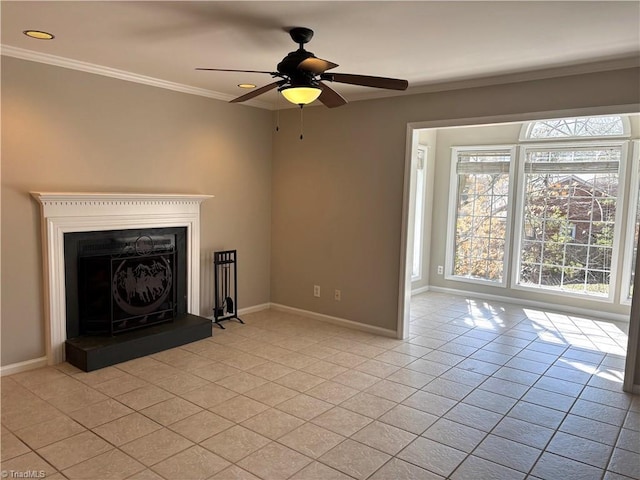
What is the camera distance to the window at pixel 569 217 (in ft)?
18.3

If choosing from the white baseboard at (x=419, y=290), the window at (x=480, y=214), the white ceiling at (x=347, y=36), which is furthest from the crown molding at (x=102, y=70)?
the white baseboard at (x=419, y=290)

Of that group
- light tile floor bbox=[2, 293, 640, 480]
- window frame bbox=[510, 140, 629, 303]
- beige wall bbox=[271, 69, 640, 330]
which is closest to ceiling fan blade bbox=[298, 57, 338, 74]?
beige wall bbox=[271, 69, 640, 330]

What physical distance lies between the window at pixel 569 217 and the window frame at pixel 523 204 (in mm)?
27

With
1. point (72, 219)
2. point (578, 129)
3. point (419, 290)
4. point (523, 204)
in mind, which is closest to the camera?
point (72, 219)

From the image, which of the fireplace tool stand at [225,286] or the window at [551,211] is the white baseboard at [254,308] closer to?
the fireplace tool stand at [225,286]

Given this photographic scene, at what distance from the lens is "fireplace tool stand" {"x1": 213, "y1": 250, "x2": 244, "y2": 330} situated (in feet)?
16.4

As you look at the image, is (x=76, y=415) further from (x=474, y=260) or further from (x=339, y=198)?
(x=474, y=260)

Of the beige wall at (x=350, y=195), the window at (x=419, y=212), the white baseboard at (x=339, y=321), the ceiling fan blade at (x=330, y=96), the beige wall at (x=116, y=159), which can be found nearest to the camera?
the ceiling fan blade at (x=330, y=96)

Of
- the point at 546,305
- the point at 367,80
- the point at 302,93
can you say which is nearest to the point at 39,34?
the point at 302,93

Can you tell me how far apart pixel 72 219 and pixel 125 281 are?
2.30ft

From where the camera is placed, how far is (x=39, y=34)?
301 centimetres

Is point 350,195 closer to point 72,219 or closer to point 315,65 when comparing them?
point 315,65

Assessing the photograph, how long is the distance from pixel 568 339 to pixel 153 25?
15.6 ft

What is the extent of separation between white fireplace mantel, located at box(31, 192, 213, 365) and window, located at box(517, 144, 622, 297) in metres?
4.55
